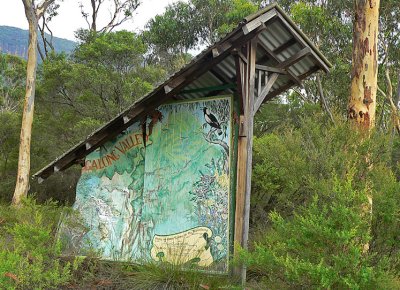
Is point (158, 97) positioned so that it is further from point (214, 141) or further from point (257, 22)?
point (257, 22)

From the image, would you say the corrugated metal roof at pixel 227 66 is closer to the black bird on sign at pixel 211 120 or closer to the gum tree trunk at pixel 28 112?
the black bird on sign at pixel 211 120

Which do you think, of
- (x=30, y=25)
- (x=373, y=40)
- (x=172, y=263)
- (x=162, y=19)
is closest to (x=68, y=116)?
(x=30, y=25)

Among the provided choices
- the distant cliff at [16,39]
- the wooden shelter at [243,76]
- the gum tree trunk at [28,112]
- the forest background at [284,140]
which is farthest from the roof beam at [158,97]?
the distant cliff at [16,39]

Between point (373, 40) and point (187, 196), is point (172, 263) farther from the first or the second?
point (373, 40)

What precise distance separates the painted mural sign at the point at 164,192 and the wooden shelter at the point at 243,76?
0.22 m

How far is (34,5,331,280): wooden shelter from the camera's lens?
748cm

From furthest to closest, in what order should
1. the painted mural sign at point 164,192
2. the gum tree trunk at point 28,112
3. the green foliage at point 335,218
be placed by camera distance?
the gum tree trunk at point 28,112
the painted mural sign at point 164,192
the green foliage at point 335,218

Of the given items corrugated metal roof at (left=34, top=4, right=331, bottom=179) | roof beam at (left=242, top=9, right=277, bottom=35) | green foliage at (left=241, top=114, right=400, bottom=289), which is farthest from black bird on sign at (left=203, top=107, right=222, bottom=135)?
roof beam at (left=242, top=9, right=277, bottom=35)

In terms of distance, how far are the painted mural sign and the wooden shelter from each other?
22 cm

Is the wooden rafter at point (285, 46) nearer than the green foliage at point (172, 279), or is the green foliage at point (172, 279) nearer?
the green foliage at point (172, 279)

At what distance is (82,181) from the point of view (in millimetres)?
9859

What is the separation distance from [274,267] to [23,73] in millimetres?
30214

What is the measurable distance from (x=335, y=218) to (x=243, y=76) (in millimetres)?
3115

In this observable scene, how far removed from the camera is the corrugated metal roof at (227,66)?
739cm
